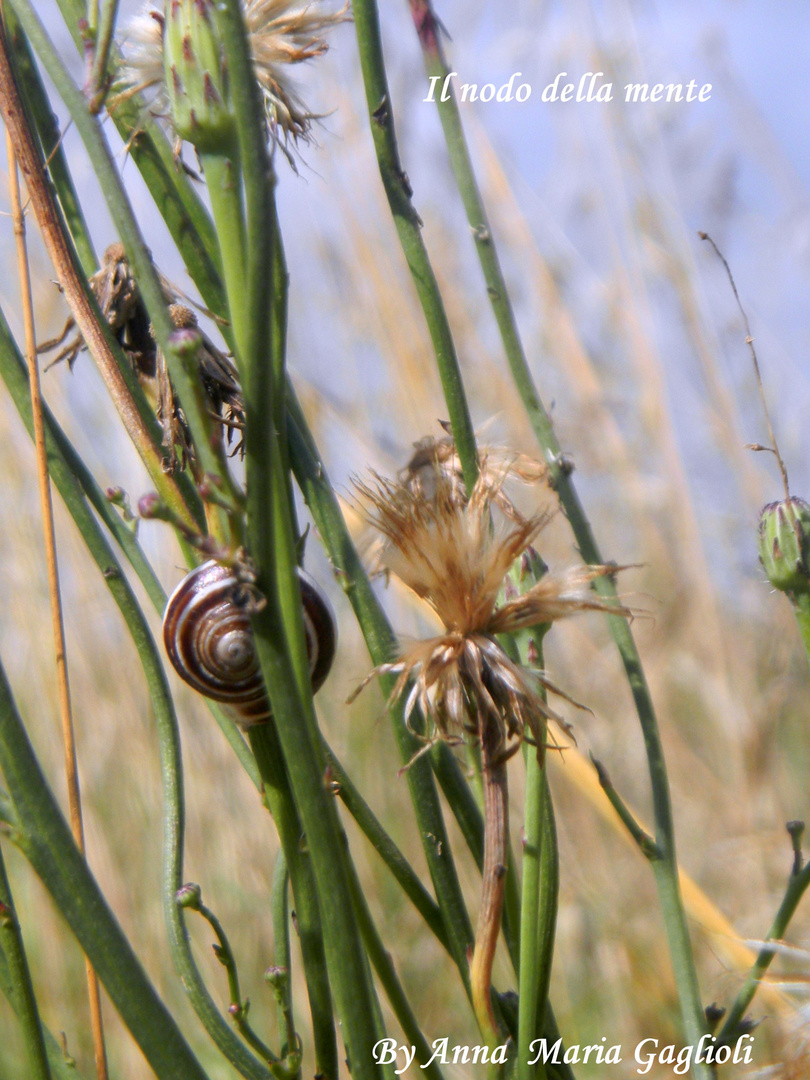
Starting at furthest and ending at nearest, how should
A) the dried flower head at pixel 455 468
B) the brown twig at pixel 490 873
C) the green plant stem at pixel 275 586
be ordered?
the dried flower head at pixel 455 468 → the brown twig at pixel 490 873 → the green plant stem at pixel 275 586

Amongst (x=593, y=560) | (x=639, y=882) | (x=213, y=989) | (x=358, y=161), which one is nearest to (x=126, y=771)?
(x=213, y=989)

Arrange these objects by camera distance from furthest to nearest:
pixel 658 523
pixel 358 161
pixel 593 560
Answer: pixel 658 523
pixel 358 161
pixel 593 560

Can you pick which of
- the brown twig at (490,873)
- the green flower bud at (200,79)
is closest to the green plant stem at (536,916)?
the brown twig at (490,873)

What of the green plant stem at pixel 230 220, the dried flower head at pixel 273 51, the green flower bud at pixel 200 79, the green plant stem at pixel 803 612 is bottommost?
the green plant stem at pixel 803 612

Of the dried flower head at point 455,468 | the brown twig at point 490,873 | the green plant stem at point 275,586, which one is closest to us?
the green plant stem at point 275,586

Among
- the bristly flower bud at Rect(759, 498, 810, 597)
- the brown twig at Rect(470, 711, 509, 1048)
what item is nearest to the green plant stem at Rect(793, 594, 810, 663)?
the bristly flower bud at Rect(759, 498, 810, 597)

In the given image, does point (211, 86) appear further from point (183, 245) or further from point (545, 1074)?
point (545, 1074)

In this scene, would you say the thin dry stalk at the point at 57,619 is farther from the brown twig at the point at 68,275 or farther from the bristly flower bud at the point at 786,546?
the bristly flower bud at the point at 786,546

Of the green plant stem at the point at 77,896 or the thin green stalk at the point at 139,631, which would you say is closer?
the green plant stem at the point at 77,896
